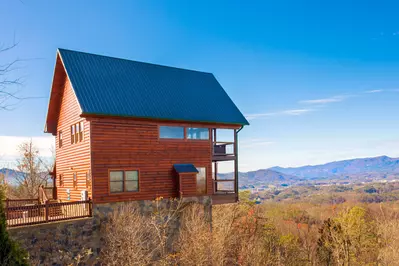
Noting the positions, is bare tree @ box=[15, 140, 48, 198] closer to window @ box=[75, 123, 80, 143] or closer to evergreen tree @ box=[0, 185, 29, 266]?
window @ box=[75, 123, 80, 143]

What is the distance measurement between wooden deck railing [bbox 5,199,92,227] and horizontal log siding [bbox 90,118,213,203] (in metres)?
0.81

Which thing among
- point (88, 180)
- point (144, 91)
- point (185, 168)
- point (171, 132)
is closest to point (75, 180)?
point (88, 180)

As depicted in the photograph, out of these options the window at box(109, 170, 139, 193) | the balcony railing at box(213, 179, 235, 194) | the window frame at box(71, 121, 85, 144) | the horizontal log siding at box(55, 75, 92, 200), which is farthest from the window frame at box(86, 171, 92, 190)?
the balcony railing at box(213, 179, 235, 194)

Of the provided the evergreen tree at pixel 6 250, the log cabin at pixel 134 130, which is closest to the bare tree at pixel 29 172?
the log cabin at pixel 134 130

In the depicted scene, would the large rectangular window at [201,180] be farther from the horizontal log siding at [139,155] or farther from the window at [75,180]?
the window at [75,180]

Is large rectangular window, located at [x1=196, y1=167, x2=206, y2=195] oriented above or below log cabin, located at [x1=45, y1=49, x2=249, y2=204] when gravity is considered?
below

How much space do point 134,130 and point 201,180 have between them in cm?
588

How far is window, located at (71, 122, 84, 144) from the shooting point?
66.5 ft

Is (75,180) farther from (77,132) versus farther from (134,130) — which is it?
(134,130)

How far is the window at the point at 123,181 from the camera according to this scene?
1934 centimetres

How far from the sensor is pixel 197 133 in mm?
23000

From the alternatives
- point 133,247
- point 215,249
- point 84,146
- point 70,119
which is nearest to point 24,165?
point 70,119

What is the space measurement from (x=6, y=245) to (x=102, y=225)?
9.41m

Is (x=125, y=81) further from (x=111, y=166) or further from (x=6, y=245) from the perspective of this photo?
(x=6, y=245)
